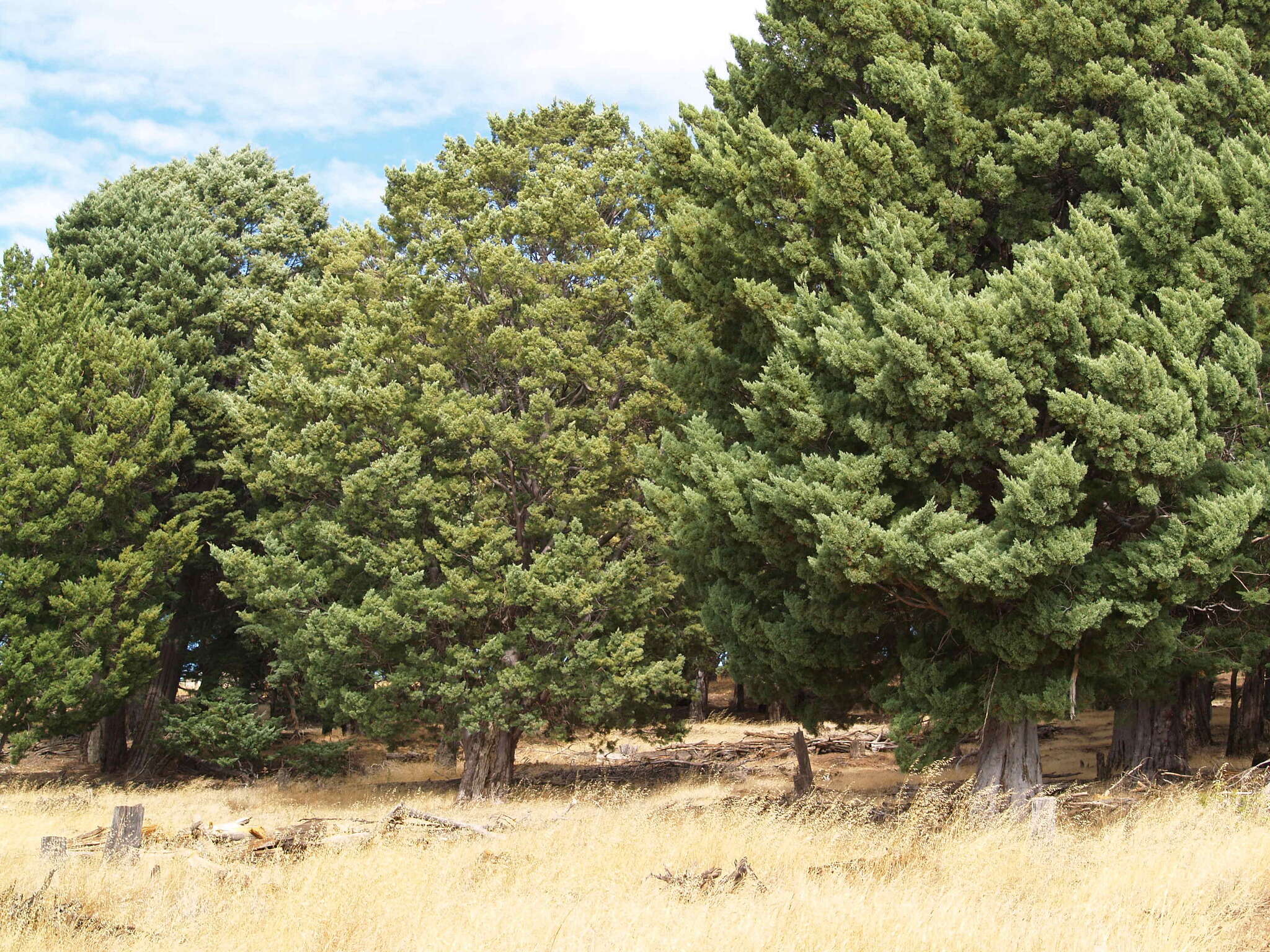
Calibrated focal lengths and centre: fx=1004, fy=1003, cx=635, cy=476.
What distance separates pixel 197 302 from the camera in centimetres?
2481

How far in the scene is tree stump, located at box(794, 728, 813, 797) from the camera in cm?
1603

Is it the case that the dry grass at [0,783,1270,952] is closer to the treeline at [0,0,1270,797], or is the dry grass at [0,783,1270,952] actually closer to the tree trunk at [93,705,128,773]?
the treeline at [0,0,1270,797]

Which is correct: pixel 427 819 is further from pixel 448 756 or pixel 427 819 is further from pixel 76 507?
pixel 448 756

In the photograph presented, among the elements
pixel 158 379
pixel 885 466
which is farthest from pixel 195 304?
pixel 885 466

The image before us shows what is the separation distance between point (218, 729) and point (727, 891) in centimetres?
1819

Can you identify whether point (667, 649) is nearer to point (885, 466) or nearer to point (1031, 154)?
point (885, 466)

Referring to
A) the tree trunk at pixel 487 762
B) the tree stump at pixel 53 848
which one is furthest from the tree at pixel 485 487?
the tree stump at pixel 53 848

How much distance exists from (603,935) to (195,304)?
73.8ft

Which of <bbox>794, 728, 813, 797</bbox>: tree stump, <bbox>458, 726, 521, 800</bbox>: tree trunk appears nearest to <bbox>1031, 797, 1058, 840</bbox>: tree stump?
<bbox>794, 728, 813, 797</bbox>: tree stump

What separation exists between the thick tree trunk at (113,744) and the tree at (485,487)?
6.15m

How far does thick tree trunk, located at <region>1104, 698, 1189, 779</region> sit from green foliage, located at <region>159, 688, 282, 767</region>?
17597 millimetres

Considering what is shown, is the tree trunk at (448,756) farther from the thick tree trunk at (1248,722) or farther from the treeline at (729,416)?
the thick tree trunk at (1248,722)

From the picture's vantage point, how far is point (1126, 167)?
1115cm

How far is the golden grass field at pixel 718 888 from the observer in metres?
6.49
